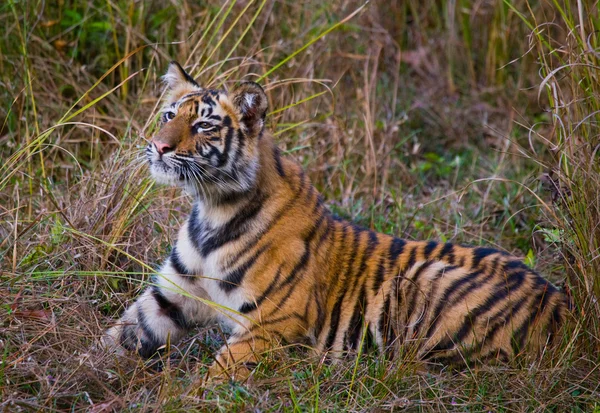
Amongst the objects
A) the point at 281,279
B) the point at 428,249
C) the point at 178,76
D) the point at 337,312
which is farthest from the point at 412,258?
the point at 178,76

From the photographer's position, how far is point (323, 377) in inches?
161

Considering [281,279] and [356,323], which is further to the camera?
[356,323]

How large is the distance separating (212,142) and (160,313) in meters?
0.94

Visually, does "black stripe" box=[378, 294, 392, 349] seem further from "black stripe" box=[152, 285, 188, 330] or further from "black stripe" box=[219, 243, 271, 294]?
"black stripe" box=[152, 285, 188, 330]

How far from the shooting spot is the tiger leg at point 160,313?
14.6 ft

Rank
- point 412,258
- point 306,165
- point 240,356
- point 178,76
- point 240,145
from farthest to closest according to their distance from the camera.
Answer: point 306,165, point 178,76, point 412,258, point 240,145, point 240,356

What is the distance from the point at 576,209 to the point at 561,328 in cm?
60

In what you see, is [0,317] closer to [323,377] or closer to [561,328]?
[323,377]

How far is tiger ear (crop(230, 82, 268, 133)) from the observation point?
4.32m

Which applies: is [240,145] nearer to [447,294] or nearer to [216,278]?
[216,278]

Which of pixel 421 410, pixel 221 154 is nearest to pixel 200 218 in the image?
pixel 221 154

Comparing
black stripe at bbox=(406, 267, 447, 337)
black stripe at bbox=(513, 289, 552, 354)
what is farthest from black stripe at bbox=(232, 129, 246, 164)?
black stripe at bbox=(513, 289, 552, 354)

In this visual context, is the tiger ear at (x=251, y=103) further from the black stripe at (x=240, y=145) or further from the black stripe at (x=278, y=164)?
the black stripe at (x=278, y=164)

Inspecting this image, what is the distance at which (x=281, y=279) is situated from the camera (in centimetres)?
430
